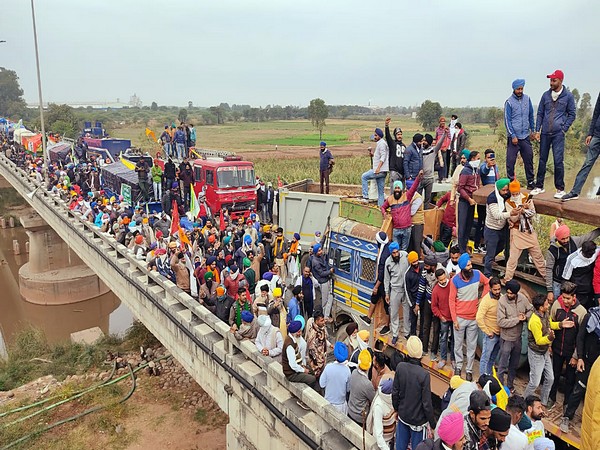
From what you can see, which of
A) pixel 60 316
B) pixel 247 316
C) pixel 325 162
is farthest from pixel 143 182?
pixel 247 316

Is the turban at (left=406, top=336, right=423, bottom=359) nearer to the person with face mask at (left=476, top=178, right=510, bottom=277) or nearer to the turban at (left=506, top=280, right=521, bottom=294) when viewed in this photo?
the turban at (left=506, top=280, right=521, bottom=294)

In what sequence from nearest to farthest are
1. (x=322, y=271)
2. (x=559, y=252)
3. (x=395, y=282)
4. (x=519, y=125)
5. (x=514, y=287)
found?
(x=514, y=287)
(x=559, y=252)
(x=395, y=282)
(x=519, y=125)
(x=322, y=271)

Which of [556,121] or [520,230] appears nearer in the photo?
[520,230]

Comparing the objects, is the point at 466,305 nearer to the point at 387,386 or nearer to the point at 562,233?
the point at 562,233

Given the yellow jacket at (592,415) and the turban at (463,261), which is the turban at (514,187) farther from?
the yellow jacket at (592,415)

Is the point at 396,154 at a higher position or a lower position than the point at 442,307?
higher

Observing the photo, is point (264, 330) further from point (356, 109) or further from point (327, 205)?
point (356, 109)

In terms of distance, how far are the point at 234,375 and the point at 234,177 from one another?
9.25m

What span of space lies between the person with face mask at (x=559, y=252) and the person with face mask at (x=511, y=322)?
0.42 metres

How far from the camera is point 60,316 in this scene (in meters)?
24.0

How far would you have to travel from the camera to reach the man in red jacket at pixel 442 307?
610 centimetres

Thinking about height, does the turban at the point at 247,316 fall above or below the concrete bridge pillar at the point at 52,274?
above

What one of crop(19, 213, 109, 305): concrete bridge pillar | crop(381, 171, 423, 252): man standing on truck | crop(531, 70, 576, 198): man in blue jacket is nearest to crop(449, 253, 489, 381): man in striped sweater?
crop(381, 171, 423, 252): man standing on truck

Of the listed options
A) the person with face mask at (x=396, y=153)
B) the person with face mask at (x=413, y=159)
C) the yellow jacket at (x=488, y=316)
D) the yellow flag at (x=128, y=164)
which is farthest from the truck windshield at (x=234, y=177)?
the yellow jacket at (x=488, y=316)
